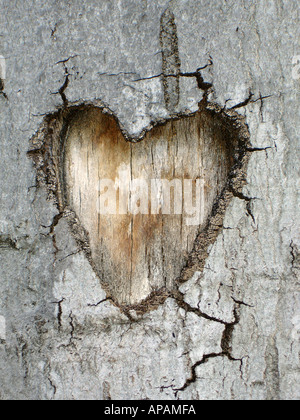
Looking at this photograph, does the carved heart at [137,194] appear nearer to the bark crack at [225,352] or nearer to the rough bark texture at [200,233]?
the rough bark texture at [200,233]

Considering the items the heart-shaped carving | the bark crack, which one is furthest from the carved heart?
the bark crack

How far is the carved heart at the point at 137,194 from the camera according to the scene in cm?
123

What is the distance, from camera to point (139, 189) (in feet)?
4.14

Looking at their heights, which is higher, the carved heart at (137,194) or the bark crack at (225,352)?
the carved heart at (137,194)

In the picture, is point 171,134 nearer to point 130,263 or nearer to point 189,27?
point 189,27

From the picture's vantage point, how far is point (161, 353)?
1215 millimetres

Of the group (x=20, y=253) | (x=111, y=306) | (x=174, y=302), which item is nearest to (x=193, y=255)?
(x=174, y=302)

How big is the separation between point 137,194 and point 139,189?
2 centimetres

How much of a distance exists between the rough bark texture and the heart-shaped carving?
5 centimetres

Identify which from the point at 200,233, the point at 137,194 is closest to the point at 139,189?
the point at 137,194

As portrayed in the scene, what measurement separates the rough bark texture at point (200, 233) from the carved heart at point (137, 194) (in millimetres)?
68

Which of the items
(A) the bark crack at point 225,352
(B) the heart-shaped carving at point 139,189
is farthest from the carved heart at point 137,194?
(A) the bark crack at point 225,352

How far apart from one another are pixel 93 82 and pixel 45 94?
20 centimetres

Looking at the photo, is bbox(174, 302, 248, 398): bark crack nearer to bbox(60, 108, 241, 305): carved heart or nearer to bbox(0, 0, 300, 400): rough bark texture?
bbox(0, 0, 300, 400): rough bark texture
